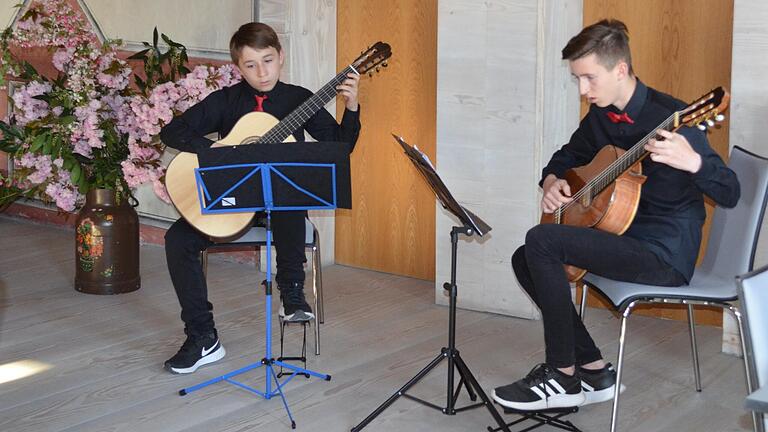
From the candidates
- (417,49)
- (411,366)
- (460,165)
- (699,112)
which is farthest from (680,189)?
(417,49)

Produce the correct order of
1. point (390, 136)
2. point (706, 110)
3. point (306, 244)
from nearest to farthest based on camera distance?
1. point (706, 110)
2. point (306, 244)
3. point (390, 136)

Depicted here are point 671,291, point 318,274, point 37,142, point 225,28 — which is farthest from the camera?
point 225,28

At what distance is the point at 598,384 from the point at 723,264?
54cm

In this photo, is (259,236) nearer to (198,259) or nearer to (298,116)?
(198,259)

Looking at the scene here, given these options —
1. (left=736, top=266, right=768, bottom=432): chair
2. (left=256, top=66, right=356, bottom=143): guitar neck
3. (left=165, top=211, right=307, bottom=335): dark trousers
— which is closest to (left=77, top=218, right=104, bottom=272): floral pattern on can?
(left=165, top=211, right=307, bottom=335): dark trousers

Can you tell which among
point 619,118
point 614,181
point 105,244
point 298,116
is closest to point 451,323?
point 614,181

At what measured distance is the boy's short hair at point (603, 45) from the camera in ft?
9.66

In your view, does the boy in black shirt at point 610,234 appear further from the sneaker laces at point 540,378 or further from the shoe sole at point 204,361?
the shoe sole at point 204,361

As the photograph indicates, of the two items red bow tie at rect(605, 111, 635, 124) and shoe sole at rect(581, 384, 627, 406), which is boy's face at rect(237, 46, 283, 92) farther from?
shoe sole at rect(581, 384, 627, 406)

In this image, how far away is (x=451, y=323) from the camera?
3049 mm

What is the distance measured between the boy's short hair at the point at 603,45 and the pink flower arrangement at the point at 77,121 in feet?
5.89

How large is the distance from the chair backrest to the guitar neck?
4.51 feet

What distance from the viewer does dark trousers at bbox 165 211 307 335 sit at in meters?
3.70

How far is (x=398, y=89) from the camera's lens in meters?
4.93
